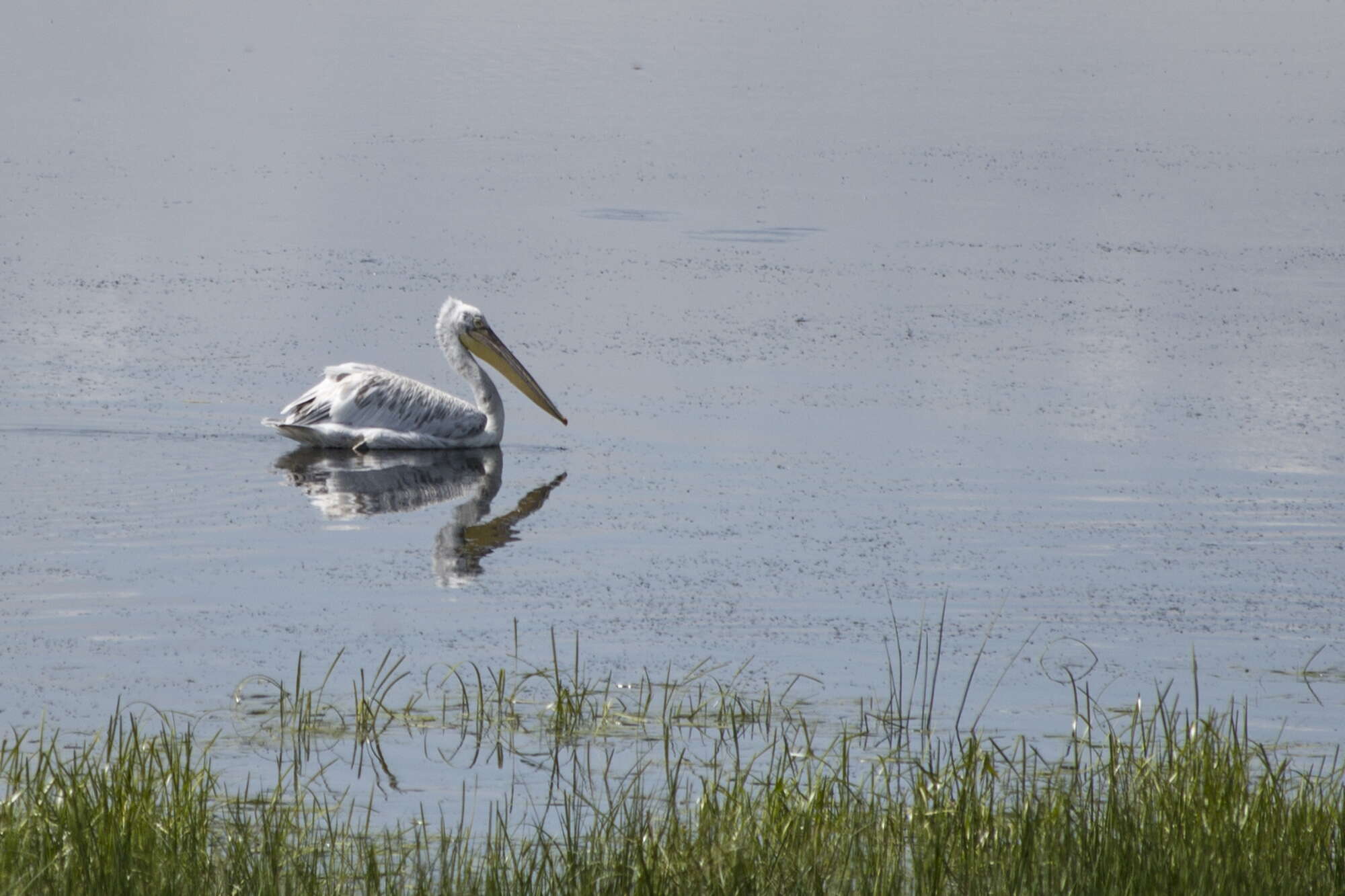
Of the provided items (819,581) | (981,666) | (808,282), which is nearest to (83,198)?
(808,282)

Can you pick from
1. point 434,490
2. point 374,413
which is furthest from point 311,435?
point 434,490

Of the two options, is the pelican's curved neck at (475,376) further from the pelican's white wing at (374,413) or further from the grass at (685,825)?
the grass at (685,825)

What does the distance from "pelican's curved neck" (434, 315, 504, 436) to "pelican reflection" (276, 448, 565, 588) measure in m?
0.18

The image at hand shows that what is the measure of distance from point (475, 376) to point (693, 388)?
125cm

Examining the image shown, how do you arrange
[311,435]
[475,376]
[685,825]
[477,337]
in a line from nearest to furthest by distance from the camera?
[685,825], [311,435], [475,376], [477,337]

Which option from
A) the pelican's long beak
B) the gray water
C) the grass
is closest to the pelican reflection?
the gray water

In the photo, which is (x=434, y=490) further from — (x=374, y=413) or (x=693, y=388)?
(x=693, y=388)

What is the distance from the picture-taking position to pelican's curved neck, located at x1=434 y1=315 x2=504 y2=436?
1061 centimetres

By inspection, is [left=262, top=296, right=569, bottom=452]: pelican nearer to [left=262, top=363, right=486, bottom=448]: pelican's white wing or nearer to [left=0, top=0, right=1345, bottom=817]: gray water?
[left=262, top=363, right=486, bottom=448]: pelican's white wing

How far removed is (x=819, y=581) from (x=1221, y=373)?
17.3ft

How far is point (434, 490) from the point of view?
9.60 meters

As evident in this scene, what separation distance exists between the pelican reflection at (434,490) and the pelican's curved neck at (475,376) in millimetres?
178

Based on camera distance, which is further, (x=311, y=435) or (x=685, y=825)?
(x=311, y=435)

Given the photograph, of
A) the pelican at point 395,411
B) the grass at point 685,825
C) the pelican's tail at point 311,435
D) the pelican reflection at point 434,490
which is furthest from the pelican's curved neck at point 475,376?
the grass at point 685,825
